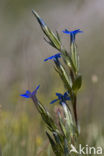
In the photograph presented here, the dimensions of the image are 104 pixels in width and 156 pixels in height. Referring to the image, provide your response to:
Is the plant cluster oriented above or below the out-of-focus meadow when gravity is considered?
above

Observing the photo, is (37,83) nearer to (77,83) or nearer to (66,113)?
(66,113)

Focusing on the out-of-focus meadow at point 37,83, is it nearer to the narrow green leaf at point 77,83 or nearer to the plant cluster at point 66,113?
the plant cluster at point 66,113

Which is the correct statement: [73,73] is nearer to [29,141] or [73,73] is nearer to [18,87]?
[29,141]

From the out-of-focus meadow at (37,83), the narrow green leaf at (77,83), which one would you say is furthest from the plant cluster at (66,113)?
the out-of-focus meadow at (37,83)

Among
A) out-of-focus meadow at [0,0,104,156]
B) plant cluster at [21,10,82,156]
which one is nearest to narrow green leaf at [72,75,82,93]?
plant cluster at [21,10,82,156]

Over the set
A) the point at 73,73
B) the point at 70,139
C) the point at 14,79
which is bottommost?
the point at 14,79

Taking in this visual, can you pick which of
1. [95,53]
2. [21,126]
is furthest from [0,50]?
[21,126]

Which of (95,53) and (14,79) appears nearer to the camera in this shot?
(95,53)

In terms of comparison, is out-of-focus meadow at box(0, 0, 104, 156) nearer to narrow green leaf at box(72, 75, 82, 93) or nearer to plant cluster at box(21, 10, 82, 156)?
plant cluster at box(21, 10, 82, 156)
